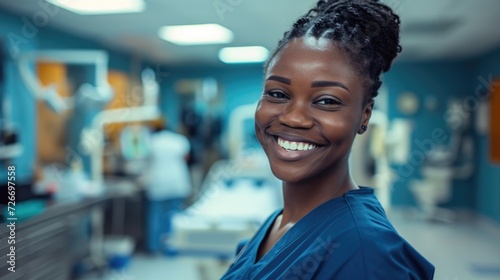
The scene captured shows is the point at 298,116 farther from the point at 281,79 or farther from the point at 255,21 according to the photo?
the point at 255,21

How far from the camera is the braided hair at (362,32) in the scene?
803mm

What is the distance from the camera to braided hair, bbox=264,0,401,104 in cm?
80

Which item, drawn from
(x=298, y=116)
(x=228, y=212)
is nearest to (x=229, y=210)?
(x=228, y=212)

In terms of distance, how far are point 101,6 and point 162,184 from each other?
1658 mm

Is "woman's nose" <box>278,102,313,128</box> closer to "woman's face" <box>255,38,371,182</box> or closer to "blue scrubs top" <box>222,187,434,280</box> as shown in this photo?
"woman's face" <box>255,38,371,182</box>

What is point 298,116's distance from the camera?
80 centimetres

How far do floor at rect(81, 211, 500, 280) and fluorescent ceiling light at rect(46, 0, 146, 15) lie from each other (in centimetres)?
185

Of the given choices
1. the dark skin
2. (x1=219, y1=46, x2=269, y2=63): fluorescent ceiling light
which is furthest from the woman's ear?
(x1=219, y1=46, x2=269, y2=63): fluorescent ceiling light

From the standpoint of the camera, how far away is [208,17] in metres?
3.63

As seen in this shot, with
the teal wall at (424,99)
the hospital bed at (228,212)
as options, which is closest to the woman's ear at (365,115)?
the hospital bed at (228,212)

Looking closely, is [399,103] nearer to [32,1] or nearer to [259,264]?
[32,1]

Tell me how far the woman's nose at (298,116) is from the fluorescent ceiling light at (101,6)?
2.71 meters

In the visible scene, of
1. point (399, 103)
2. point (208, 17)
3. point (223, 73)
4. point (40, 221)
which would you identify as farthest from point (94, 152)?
point (399, 103)

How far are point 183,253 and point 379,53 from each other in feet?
6.34
